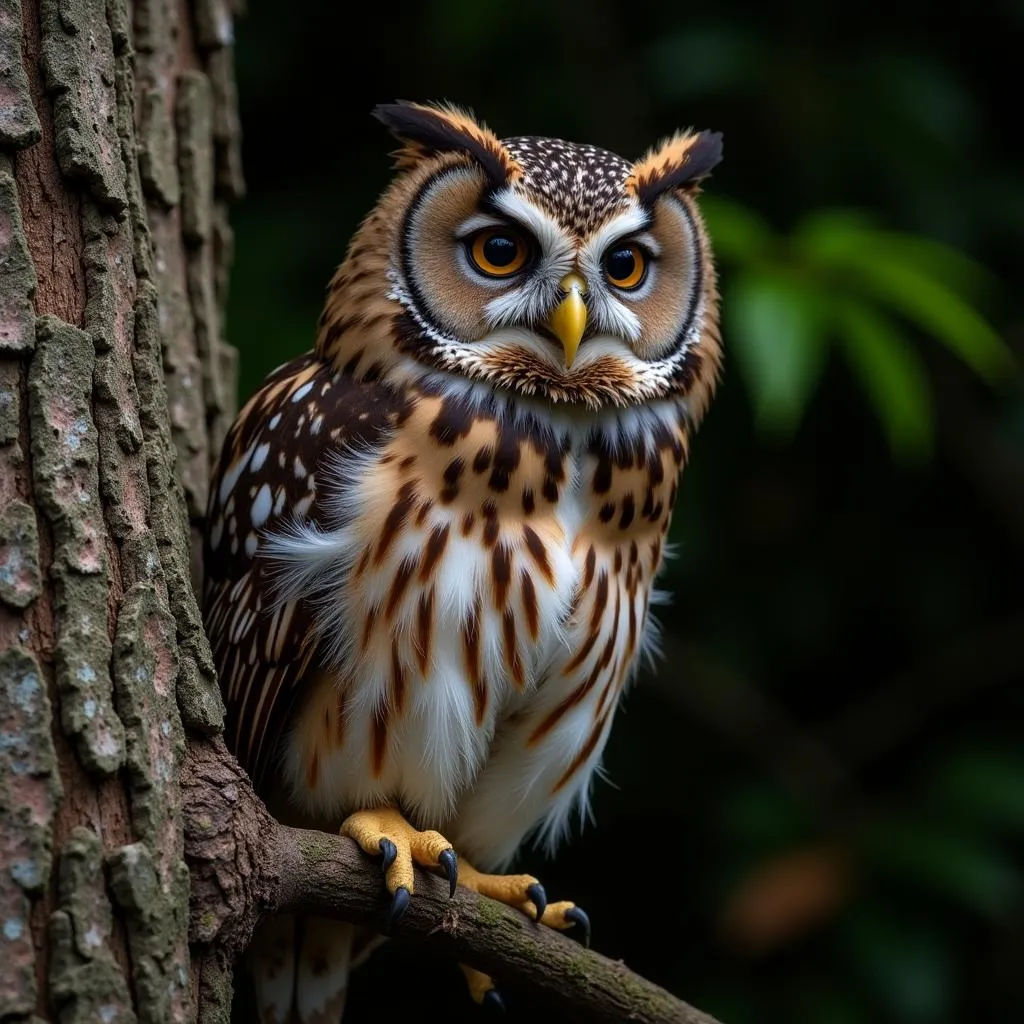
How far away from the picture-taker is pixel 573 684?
7.98 feet

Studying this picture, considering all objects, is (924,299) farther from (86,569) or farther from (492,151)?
(86,569)

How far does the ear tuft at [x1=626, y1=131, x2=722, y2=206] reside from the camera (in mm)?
2459

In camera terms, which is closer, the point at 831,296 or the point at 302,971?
the point at 302,971

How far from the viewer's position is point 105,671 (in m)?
1.71

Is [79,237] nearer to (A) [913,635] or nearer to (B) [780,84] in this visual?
(B) [780,84]

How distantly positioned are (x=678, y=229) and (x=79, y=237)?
3.66ft

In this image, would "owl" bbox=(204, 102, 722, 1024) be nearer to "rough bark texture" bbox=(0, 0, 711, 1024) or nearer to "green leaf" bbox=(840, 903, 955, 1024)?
"rough bark texture" bbox=(0, 0, 711, 1024)

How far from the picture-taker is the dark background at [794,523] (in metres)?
3.81

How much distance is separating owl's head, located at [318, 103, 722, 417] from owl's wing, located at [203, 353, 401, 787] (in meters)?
0.10

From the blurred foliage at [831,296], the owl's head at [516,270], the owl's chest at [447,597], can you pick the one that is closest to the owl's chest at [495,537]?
the owl's chest at [447,597]

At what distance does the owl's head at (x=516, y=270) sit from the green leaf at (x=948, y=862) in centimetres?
177

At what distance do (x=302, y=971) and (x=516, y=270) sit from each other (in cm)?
136

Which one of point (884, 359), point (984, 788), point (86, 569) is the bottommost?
point (984, 788)

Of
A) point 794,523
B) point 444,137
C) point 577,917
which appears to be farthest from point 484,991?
point 794,523
